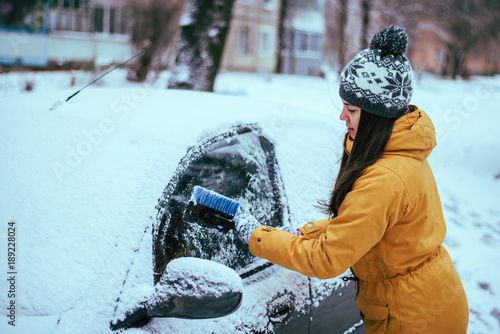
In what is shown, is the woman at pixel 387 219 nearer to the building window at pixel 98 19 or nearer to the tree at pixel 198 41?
the tree at pixel 198 41

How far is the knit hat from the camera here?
1.42 meters

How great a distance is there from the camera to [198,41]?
560 cm

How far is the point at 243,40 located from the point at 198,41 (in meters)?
20.1

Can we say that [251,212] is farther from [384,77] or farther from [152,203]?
[384,77]

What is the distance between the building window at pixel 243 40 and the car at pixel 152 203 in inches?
926

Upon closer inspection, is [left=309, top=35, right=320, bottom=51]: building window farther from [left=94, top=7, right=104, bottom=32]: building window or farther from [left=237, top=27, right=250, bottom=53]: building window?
[left=94, top=7, right=104, bottom=32]: building window

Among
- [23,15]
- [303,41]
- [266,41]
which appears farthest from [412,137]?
[303,41]

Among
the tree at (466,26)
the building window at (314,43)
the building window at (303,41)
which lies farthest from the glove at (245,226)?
the building window at (314,43)

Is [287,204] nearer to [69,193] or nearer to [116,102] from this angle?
[69,193]

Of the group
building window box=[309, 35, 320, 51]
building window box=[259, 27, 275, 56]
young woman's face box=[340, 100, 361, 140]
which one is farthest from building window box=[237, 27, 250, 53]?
young woman's face box=[340, 100, 361, 140]

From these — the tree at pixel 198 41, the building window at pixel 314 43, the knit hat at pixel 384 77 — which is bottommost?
the knit hat at pixel 384 77

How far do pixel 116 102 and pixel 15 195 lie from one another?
2.68 ft

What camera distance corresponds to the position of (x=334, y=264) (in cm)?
134

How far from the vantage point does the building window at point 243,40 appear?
80.6ft
